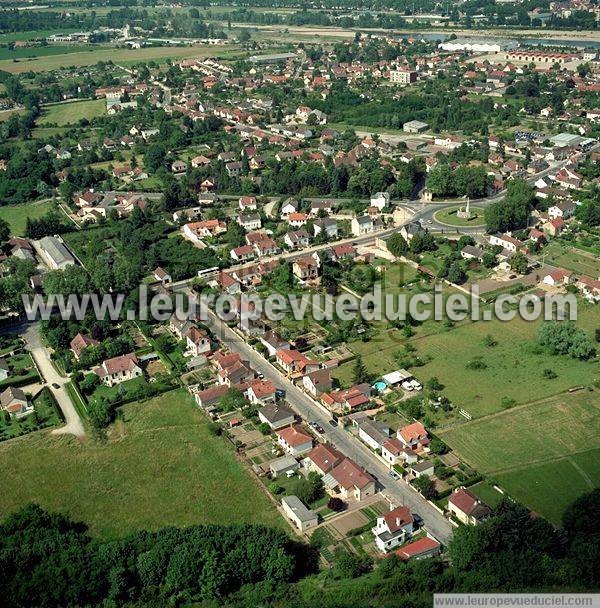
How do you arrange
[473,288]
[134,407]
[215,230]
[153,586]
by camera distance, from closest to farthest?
[153,586] → [134,407] → [473,288] → [215,230]

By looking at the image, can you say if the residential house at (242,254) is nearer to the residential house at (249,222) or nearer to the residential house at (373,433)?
the residential house at (249,222)

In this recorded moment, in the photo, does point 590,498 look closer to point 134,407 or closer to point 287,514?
point 287,514

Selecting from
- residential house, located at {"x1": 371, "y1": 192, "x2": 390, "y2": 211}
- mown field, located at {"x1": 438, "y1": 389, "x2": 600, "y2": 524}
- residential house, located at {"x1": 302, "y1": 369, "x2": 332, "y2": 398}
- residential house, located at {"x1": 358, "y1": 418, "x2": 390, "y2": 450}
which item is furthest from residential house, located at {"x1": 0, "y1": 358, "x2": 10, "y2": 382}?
residential house, located at {"x1": 371, "y1": 192, "x2": 390, "y2": 211}

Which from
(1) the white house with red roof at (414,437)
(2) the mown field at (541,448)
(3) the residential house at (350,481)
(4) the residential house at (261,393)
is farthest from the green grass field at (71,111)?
(2) the mown field at (541,448)

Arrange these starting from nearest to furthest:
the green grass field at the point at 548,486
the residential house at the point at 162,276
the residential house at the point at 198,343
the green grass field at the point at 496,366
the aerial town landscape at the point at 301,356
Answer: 1. the aerial town landscape at the point at 301,356
2. the green grass field at the point at 548,486
3. the green grass field at the point at 496,366
4. the residential house at the point at 198,343
5. the residential house at the point at 162,276

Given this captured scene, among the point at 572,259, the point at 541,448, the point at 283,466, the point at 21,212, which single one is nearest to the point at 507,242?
the point at 572,259

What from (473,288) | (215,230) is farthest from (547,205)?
(215,230)

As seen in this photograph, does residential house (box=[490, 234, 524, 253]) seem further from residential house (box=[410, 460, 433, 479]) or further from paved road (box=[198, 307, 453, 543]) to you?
residential house (box=[410, 460, 433, 479])
